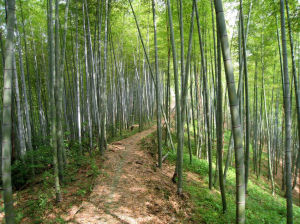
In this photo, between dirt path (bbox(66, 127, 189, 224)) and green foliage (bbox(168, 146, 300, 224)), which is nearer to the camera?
dirt path (bbox(66, 127, 189, 224))

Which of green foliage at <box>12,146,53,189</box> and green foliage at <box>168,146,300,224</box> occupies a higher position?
green foliage at <box>12,146,53,189</box>

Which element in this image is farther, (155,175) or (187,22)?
(187,22)

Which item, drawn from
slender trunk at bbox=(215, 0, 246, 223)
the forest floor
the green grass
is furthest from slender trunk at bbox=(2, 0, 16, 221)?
the green grass

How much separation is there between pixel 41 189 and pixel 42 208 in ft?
2.72

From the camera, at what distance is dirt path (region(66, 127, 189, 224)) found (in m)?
2.74

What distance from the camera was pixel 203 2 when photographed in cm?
450

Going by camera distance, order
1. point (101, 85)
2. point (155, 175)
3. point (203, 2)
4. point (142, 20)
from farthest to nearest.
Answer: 1. point (142, 20)
2. point (101, 85)
3. point (203, 2)
4. point (155, 175)

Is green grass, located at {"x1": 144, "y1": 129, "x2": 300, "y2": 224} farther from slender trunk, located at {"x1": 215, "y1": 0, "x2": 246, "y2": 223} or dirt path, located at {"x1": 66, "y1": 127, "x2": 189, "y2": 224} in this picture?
slender trunk, located at {"x1": 215, "y1": 0, "x2": 246, "y2": 223}

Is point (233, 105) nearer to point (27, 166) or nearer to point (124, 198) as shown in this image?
point (124, 198)

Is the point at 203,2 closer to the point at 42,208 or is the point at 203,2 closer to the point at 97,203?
the point at 97,203

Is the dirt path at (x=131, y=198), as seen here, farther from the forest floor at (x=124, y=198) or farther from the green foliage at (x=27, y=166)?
the green foliage at (x=27, y=166)

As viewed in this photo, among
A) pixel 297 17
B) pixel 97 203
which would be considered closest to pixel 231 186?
pixel 97 203

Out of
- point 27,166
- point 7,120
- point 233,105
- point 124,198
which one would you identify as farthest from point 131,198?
point 27,166

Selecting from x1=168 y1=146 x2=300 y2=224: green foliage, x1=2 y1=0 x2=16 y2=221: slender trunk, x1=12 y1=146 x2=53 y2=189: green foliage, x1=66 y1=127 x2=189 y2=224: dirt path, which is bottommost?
x1=168 y1=146 x2=300 y2=224: green foliage
